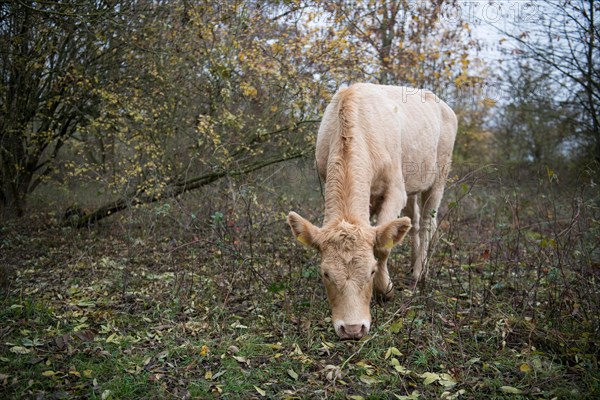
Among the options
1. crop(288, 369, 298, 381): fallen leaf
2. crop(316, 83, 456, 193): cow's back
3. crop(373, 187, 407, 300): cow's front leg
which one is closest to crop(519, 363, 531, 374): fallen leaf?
crop(373, 187, 407, 300): cow's front leg

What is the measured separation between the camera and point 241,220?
8812 millimetres

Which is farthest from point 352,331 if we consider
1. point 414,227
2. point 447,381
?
point 414,227

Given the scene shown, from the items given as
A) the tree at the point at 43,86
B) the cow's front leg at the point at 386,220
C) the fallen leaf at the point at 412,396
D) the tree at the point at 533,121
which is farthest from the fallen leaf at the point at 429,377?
the tree at the point at 533,121

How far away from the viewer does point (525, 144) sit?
19.4 metres

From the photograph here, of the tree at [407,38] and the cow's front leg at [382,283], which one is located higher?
the tree at [407,38]

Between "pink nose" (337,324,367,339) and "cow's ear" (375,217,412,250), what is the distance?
0.80 metres

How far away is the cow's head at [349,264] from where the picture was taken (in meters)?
4.05

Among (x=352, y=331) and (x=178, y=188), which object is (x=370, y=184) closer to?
(x=352, y=331)

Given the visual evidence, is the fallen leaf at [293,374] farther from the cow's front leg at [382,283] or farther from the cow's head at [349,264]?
the cow's front leg at [382,283]

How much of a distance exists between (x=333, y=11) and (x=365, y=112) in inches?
186

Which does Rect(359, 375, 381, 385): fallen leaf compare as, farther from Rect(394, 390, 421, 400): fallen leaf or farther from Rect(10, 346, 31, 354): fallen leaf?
Rect(10, 346, 31, 354): fallen leaf

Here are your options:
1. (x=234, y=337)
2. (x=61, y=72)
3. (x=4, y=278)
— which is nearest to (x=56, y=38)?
(x=61, y=72)

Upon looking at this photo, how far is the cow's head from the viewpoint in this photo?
4.05 meters

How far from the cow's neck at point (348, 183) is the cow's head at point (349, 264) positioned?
0.63 ft
